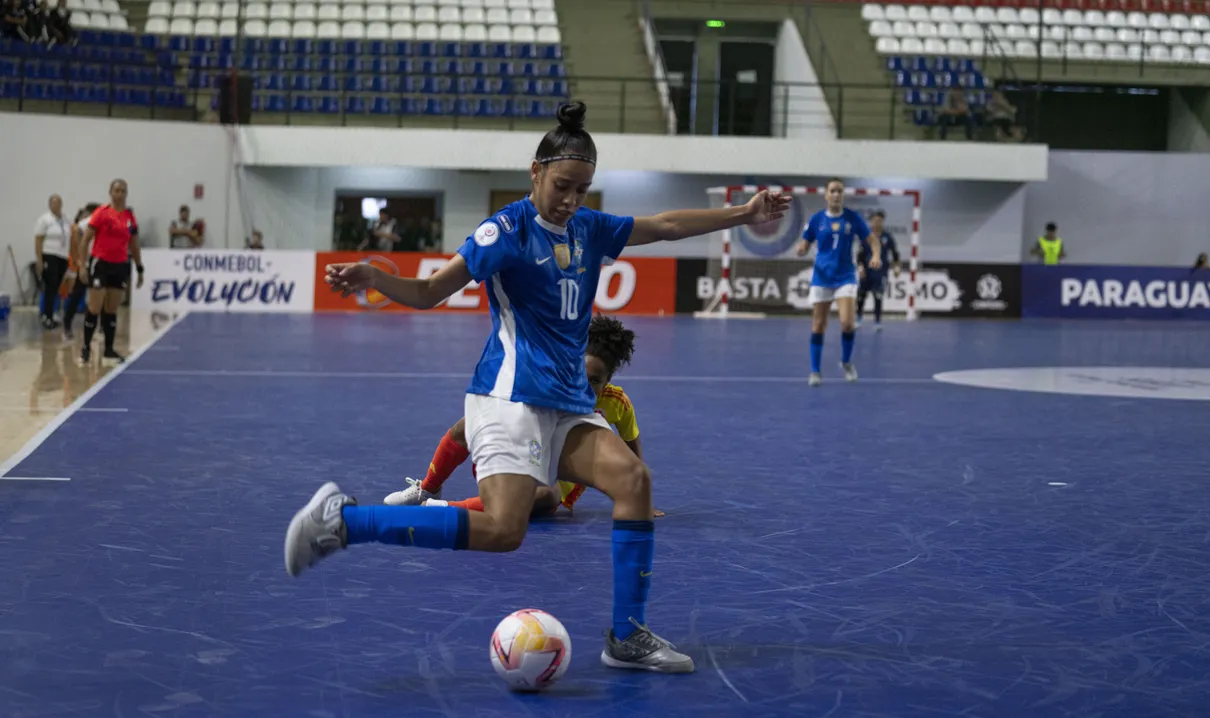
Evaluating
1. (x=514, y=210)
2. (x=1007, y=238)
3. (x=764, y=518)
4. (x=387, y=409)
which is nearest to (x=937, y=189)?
(x=1007, y=238)

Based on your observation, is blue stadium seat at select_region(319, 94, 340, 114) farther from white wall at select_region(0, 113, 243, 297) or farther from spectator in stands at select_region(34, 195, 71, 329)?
spectator in stands at select_region(34, 195, 71, 329)

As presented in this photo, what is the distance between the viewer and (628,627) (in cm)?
475

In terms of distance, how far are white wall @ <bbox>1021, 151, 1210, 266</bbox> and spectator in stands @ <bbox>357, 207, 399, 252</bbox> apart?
1490cm

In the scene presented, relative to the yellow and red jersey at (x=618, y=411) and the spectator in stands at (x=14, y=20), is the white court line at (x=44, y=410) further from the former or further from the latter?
the spectator in stands at (x=14, y=20)

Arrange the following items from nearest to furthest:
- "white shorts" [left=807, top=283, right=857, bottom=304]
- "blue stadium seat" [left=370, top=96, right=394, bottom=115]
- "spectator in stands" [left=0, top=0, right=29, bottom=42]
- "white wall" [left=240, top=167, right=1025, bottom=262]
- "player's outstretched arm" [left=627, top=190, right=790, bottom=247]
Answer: "player's outstretched arm" [left=627, top=190, right=790, bottom=247] < "white shorts" [left=807, top=283, right=857, bottom=304] < "spectator in stands" [left=0, top=0, right=29, bottom=42] < "blue stadium seat" [left=370, top=96, right=394, bottom=115] < "white wall" [left=240, top=167, right=1025, bottom=262]

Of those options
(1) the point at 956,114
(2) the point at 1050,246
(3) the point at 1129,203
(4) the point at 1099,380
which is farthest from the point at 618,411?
(3) the point at 1129,203

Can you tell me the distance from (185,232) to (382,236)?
3.95 m

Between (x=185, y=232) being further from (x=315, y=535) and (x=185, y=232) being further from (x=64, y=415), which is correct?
(x=315, y=535)

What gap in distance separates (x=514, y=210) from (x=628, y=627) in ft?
4.93

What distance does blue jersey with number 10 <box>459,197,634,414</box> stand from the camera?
4754 millimetres

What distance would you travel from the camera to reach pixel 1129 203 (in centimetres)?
3284

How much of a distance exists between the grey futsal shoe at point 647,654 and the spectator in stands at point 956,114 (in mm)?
27304

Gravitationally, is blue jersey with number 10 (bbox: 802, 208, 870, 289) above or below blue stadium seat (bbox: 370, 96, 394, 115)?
below

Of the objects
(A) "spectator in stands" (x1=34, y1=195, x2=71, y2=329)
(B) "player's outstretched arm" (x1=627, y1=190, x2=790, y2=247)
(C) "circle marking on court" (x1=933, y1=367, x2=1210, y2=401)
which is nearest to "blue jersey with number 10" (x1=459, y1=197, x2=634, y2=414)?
(B) "player's outstretched arm" (x1=627, y1=190, x2=790, y2=247)
